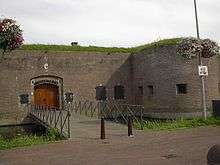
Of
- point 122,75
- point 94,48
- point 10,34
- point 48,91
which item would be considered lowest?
point 48,91

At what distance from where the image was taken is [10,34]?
1185 cm

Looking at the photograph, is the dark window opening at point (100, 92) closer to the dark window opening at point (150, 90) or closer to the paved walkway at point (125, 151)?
the dark window opening at point (150, 90)

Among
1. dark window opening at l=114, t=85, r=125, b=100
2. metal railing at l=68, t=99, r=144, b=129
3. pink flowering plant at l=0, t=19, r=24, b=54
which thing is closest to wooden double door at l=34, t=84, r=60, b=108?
metal railing at l=68, t=99, r=144, b=129

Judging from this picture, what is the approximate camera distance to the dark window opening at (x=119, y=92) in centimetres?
2538

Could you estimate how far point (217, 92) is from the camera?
69.9ft

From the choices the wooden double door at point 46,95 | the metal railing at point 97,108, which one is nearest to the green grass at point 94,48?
the wooden double door at point 46,95

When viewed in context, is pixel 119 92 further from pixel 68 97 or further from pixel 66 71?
pixel 66 71

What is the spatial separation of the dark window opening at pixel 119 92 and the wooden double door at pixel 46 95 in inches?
155

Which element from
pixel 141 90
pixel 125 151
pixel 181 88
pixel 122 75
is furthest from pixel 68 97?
pixel 125 151

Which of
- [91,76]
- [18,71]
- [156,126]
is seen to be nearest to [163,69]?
[91,76]

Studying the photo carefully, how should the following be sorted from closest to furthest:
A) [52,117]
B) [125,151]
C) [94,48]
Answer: [125,151] < [52,117] < [94,48]

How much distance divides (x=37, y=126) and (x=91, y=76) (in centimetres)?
481

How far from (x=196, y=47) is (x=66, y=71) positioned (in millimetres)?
10146

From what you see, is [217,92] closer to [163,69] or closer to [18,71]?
[163,69]
